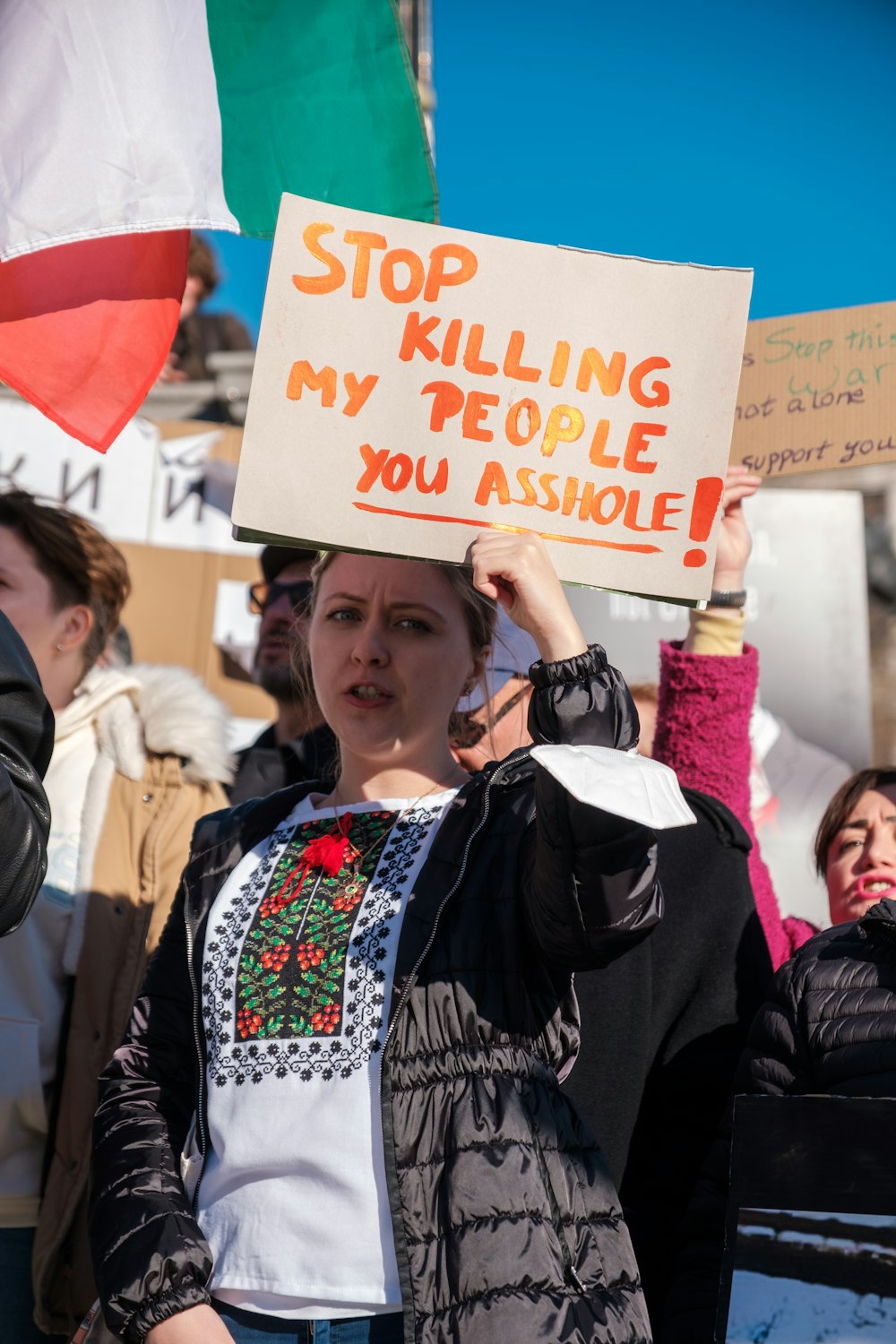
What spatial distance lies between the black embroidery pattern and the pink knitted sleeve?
23.9 inches

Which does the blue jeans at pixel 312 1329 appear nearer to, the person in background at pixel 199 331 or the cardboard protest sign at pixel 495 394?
the cardboard protest sign at pixel 495 394

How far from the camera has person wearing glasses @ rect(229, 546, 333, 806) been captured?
3324 mm

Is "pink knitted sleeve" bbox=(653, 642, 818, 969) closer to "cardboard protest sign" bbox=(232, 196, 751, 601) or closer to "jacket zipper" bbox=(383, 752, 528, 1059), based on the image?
"cardboard protest sign" bbox=(232, 196, 751, 601)

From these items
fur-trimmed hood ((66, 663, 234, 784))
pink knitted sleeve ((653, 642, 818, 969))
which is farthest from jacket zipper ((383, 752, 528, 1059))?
fur-trimmed hood ((66, 663, 234, 784))

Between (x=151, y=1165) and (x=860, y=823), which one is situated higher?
(x=860, y=823)

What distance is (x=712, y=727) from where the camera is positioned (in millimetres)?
2408

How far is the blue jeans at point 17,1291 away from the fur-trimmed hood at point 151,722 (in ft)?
2.78

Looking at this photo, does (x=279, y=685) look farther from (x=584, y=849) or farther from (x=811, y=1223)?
(x=811, y=1223)

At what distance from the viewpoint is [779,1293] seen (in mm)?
1468

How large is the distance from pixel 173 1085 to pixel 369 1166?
428 mm

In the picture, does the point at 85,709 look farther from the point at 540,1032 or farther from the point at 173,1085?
the point at 540,1032

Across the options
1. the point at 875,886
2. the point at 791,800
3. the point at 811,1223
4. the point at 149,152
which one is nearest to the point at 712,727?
the point at 875,886

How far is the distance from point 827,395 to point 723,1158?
1.32 meters

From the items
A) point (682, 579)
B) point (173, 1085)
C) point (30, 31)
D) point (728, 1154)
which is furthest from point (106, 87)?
point (728, 1154)
